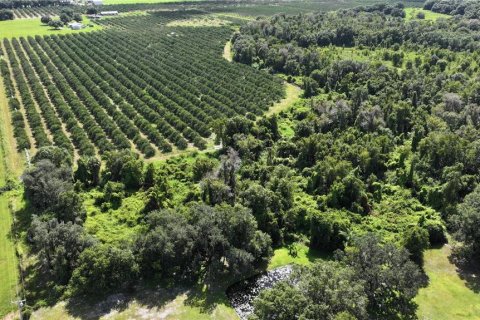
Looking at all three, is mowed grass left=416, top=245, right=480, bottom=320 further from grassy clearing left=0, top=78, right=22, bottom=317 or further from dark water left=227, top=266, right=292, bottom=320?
grassy clearing left=0, top=78, right=22, bottom=317

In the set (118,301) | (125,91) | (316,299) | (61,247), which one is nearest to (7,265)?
(61,247)

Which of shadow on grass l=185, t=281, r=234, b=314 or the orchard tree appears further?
the orchard tree

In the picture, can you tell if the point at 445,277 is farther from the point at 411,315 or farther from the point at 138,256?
the point at 138,256

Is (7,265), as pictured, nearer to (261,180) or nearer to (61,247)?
(61,247)

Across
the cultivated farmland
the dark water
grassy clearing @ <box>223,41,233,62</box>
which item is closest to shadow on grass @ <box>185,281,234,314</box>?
the dark water

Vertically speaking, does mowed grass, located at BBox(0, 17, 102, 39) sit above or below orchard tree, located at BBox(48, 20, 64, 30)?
below

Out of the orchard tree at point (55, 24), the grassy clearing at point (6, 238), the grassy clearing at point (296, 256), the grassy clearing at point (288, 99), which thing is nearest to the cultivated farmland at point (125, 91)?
the grassy clearing at point (288, 99)

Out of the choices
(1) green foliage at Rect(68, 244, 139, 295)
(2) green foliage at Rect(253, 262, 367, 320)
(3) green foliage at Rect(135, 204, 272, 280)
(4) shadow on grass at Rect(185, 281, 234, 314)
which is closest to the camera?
(2) green foliage at Rect(253, 262, 367, 320)

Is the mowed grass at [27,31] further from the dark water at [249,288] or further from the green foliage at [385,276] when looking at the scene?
the green foliage at [385,276]
